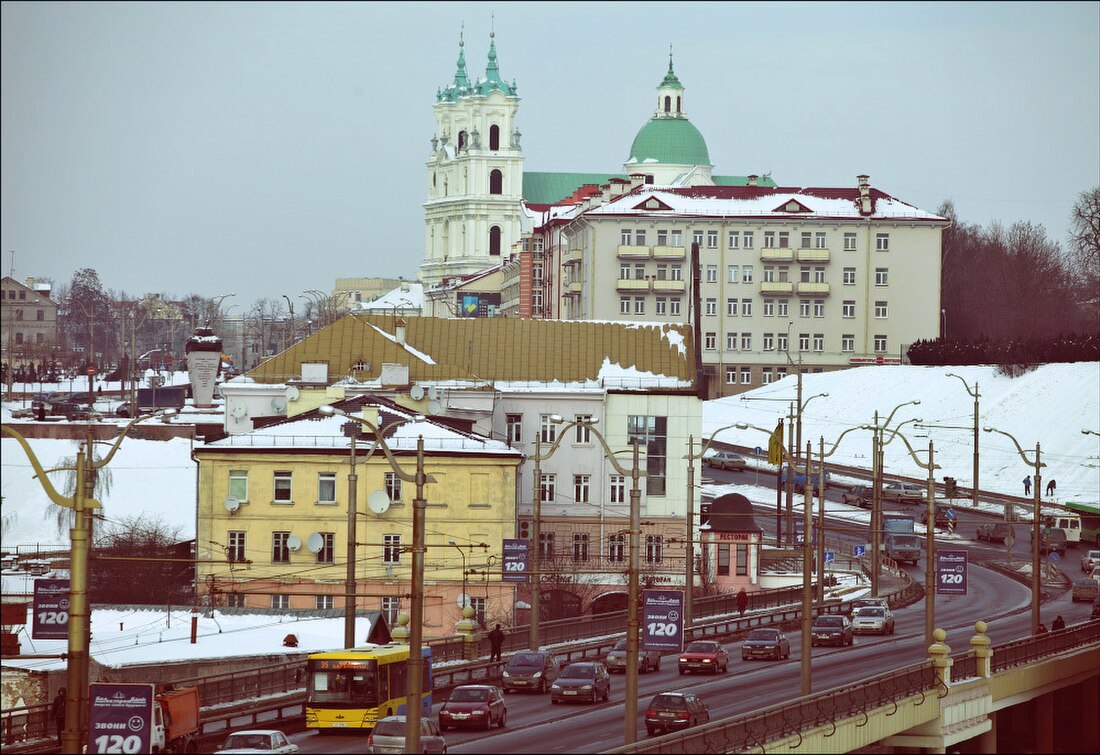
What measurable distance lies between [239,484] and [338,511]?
14.8ft

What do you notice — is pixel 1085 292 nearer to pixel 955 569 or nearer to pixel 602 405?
pixel 602 405

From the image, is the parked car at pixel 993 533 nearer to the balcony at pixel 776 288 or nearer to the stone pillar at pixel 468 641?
the stone pillar at pixel 468 641

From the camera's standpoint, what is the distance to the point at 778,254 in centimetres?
17275

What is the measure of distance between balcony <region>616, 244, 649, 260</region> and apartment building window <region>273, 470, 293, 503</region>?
300ft

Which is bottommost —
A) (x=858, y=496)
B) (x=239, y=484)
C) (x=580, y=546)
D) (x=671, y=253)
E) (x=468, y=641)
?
(x=468, y=641)

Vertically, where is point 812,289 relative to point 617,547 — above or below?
above

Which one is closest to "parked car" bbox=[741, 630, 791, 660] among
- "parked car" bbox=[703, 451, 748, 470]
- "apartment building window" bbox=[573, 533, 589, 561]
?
"apartment building window" bbox=[573, 533, 589, 561]

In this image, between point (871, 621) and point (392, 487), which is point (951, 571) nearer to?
point (871, 621)

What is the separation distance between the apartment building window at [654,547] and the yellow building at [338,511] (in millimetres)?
11461

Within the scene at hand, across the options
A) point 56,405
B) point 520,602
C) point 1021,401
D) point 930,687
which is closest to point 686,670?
point 930,687

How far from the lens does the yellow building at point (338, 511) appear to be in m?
82.8

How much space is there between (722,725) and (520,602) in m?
46.2

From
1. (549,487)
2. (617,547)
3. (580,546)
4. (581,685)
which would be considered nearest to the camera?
(581,685)

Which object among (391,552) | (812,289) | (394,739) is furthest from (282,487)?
(812,289)
